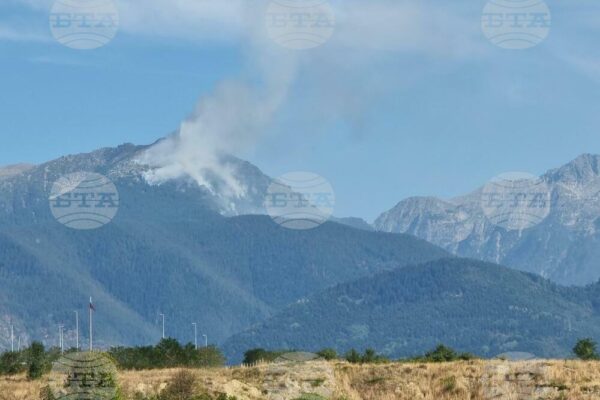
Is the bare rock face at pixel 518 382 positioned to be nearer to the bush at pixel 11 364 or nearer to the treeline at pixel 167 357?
the treeline at pixel 167 357

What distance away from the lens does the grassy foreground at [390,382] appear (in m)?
78.0

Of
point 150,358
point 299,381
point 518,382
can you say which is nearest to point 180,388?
point 299,381

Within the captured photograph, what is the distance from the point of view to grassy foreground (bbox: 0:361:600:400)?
78000 mm

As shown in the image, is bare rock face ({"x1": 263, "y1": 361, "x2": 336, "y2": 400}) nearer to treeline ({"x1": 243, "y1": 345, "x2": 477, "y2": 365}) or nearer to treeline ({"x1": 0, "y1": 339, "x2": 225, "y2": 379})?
treeline ({"x1": 243, "y1": 345, "x2": 477, "y2": 365})

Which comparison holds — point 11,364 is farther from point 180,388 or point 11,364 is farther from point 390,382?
point 390,382

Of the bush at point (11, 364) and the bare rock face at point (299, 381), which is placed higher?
the bush at point (11, 364)

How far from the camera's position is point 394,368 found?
8275cm

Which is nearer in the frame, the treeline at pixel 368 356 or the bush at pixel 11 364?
the treeline at pixel 368 356

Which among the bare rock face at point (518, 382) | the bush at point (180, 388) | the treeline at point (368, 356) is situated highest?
the treeline at point (368, 356)

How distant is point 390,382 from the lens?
266 feet

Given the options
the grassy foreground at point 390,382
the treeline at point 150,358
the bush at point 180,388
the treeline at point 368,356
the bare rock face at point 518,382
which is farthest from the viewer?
the treeline at point 150,358

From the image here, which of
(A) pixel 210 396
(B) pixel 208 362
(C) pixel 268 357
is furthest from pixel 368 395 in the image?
(C) pixel 268 357

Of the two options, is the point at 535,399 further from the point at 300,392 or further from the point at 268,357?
the point at 268,357

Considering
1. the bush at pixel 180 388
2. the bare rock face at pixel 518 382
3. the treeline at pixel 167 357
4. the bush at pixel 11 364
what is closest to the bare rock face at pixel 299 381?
the bush at pixel 180 388
